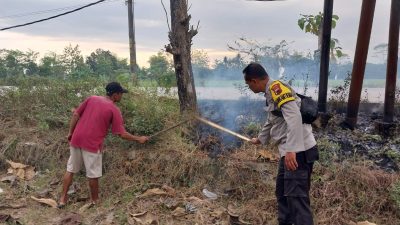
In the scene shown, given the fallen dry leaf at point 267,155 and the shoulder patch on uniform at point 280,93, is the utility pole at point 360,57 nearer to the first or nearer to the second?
the fallen dry leaf at point 267,155

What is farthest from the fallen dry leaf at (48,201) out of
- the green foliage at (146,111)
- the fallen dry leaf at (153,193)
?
the green foliage at (146,111)

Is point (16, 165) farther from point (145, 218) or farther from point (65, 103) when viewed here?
point (145, 218)

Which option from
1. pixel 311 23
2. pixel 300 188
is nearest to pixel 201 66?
pixel 311 23

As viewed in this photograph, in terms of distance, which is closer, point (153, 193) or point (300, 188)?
point (300, 188)

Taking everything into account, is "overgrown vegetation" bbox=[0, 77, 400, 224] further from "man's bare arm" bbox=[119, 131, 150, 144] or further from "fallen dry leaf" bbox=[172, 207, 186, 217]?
"man's bare arm" bbox=[119, 131, 150, 144]

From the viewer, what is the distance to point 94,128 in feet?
17.6

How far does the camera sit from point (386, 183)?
496cm

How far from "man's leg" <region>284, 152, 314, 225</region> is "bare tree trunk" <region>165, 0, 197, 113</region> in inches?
136

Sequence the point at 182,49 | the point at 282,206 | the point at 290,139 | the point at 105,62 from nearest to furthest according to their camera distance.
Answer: the point at 290,139 → the point at 282,206 → the point at 182,49 → the point at 105,62

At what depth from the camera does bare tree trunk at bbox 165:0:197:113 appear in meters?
7.11

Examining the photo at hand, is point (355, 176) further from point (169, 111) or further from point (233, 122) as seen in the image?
point (169, 111)

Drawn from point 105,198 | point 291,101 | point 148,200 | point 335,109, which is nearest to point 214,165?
point 148,200

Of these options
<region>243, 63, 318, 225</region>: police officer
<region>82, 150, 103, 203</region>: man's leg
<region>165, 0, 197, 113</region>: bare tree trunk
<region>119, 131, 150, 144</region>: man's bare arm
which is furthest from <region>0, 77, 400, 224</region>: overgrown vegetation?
<region>243, 63, 318, 225</region>: police officer

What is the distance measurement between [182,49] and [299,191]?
3.95 m
